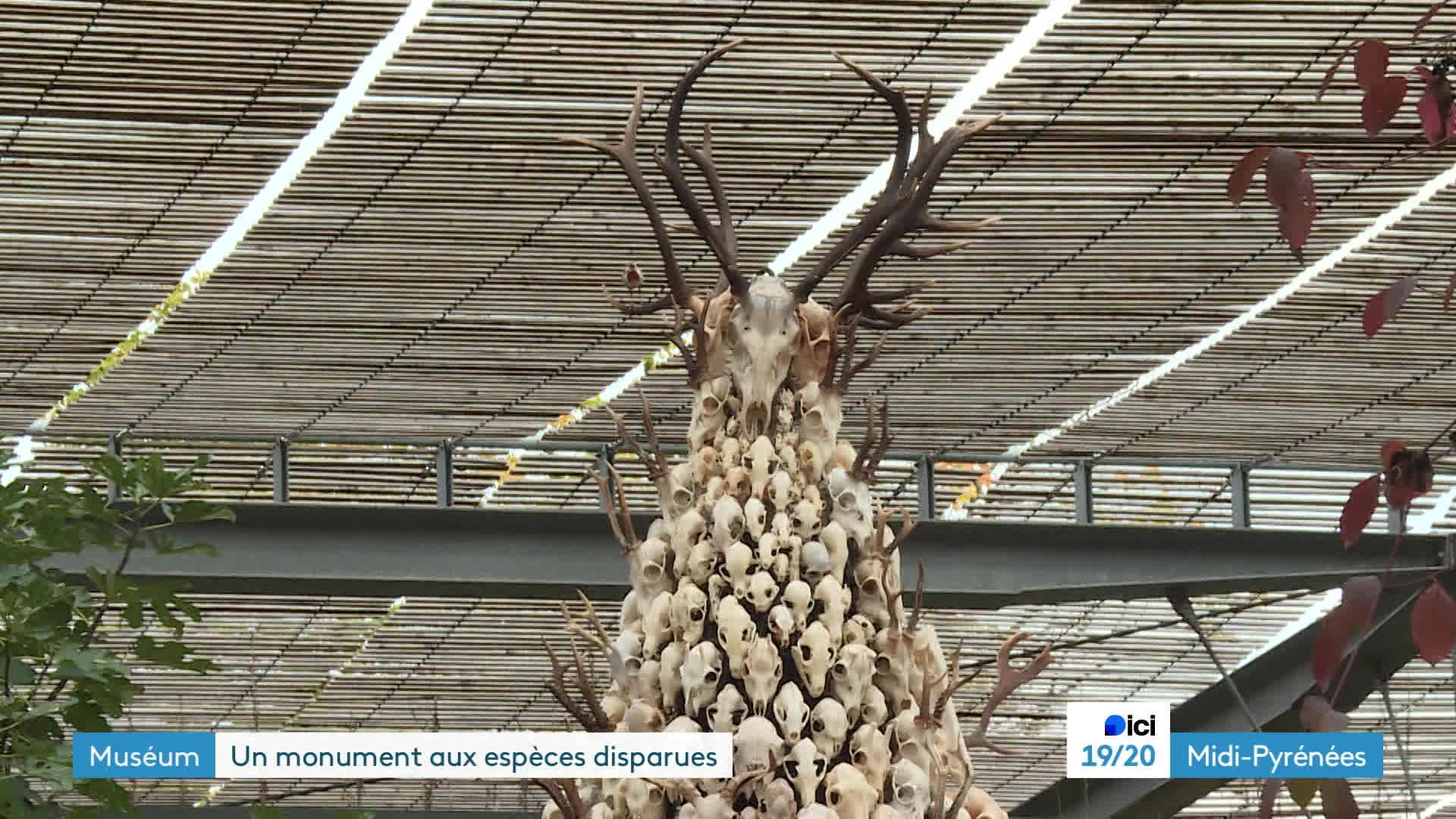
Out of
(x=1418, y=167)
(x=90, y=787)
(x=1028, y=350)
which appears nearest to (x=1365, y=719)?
(x=1028, y=350)

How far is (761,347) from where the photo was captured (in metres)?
4.16

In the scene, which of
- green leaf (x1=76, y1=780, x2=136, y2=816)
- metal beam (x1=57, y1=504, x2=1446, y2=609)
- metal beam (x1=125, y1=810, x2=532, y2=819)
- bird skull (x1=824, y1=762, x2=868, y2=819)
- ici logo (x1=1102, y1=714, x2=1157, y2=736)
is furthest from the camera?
metal beam (x1=125, y1=810, x2=532, y2=819)

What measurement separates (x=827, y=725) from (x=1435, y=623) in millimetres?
1821

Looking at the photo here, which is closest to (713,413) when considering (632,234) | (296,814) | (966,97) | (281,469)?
(966,97)

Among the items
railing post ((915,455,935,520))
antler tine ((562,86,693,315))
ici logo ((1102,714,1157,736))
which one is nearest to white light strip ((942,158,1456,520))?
railing post ((915,455,935,520))

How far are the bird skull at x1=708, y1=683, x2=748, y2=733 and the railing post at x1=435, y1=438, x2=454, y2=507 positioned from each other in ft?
32.6

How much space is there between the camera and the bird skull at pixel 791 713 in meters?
3.86

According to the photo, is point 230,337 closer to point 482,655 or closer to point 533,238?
point 533,238

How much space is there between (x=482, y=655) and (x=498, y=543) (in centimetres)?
438

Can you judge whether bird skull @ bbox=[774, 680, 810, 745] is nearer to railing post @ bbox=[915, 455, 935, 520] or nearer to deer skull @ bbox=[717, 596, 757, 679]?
deer skull @ bbox=[717, 596, 757, 679]

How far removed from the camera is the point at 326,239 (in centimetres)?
1124

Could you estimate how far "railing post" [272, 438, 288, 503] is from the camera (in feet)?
45.0

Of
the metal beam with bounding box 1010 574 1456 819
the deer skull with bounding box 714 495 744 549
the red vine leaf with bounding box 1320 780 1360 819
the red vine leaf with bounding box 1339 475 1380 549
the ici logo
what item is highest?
the metal beam with bounding box 1010 574 1456 819

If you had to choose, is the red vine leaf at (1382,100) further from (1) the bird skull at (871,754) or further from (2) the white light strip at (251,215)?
(2) the white light strip at (251,215)
